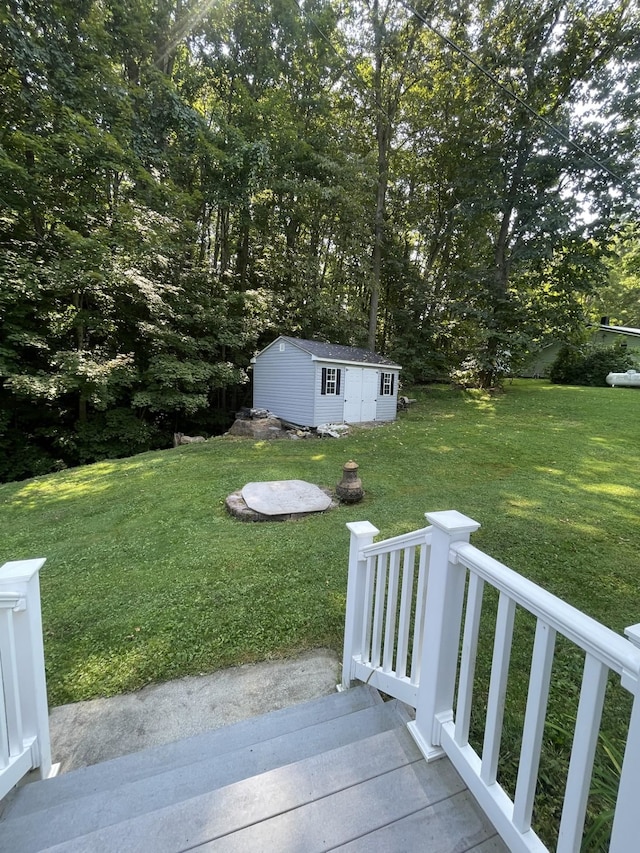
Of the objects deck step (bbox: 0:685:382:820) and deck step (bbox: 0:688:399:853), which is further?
deck step (bbox: 0:685:382:820)

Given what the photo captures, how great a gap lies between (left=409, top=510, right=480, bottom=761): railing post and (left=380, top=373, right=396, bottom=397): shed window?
10.8 metres

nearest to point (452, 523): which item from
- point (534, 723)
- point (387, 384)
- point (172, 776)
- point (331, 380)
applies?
point (534, 723)

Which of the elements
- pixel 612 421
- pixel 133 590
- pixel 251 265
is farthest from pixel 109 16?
pixel 612 421

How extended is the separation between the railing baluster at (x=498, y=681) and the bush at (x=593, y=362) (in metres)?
18.4

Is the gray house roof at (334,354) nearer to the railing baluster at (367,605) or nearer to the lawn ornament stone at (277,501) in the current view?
the lawn ornament stone at (277,501)

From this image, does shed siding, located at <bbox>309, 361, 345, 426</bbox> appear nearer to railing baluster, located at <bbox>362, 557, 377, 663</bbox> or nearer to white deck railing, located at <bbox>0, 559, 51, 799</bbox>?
railing baluster, located at <bbox>362, 557, 377, 663</bbox>

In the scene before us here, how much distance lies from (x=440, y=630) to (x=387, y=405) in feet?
36.0

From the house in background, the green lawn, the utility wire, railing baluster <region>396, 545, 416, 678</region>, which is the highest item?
the utility wire

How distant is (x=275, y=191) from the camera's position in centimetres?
1362

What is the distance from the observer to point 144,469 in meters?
7.05

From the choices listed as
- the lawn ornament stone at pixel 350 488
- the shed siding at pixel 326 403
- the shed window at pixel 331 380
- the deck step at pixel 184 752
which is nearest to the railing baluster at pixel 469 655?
the deck step at pixel 184 752

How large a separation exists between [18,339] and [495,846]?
448 inches

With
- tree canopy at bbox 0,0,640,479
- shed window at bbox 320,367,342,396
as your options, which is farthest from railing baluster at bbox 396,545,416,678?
tree canopy at bbox 0,0,640,479

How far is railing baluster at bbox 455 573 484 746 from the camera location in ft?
3.84
